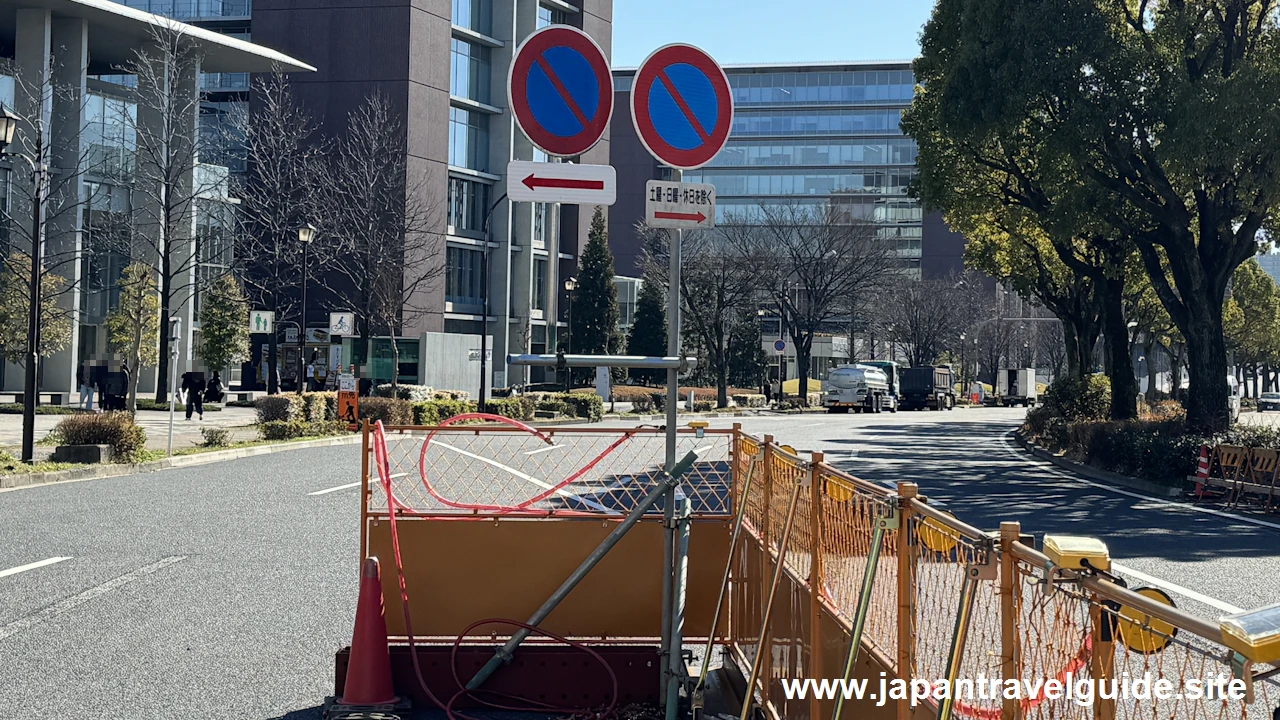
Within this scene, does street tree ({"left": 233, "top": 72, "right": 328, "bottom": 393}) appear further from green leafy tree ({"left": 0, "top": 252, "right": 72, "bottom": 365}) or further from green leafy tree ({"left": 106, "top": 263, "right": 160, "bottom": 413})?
green leafy tree ({"left": 0, "top": 252, "right": 72, "bottom": 365})

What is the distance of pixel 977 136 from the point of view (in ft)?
77.5

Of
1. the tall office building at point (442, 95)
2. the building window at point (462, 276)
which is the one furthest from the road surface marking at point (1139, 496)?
the building window at point (462, 276)

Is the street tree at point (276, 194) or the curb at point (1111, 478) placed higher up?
the street tree at point (276, 194)

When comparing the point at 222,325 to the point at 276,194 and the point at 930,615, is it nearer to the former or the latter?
the point at 276,194

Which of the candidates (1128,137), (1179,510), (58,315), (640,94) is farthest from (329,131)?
(640,94)

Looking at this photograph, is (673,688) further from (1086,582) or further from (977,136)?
(977,136)

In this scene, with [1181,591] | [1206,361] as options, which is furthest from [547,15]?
[1181,591]

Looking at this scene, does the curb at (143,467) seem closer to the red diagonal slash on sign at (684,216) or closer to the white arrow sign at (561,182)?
the white arrow sign at (561,182)

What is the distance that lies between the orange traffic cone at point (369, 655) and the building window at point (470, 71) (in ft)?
197

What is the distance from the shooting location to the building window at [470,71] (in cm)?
6469

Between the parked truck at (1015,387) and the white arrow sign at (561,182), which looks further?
the parked truck at (1015,387)

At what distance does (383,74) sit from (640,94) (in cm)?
5731

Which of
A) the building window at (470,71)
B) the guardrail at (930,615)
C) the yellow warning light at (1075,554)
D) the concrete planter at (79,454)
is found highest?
the building window at (470,71)

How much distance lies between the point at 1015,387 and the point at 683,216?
9199cm
